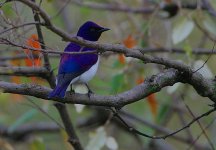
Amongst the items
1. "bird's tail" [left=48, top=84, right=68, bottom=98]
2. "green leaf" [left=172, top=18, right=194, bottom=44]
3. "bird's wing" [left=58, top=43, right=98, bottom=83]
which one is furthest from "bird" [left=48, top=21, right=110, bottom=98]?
"green leaf" [left=172, top=18, right=194, bottom=44]

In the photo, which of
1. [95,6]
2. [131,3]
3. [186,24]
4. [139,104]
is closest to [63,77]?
[186,24]

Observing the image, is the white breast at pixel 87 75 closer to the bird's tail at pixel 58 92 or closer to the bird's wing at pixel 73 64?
the bird's wing at pixel 73 64

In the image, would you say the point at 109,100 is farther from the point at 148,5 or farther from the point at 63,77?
the point at 148,5

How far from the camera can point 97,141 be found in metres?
4.67

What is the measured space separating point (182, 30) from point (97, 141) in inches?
39.3

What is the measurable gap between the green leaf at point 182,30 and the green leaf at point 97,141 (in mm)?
840

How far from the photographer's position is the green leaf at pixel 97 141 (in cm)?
463

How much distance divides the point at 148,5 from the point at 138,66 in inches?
60.7

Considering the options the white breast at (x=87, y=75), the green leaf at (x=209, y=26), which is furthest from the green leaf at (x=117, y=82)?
the green leaf at (x=209, y=26)

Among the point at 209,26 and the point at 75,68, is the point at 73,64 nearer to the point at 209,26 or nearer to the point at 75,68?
the point at 75,68

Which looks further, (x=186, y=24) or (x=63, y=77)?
(x=186, y=24)

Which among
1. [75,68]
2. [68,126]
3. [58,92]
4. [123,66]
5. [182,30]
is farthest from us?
[123,66]

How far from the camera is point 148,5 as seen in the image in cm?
718

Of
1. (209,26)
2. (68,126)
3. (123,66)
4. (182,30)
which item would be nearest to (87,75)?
(68,126)
